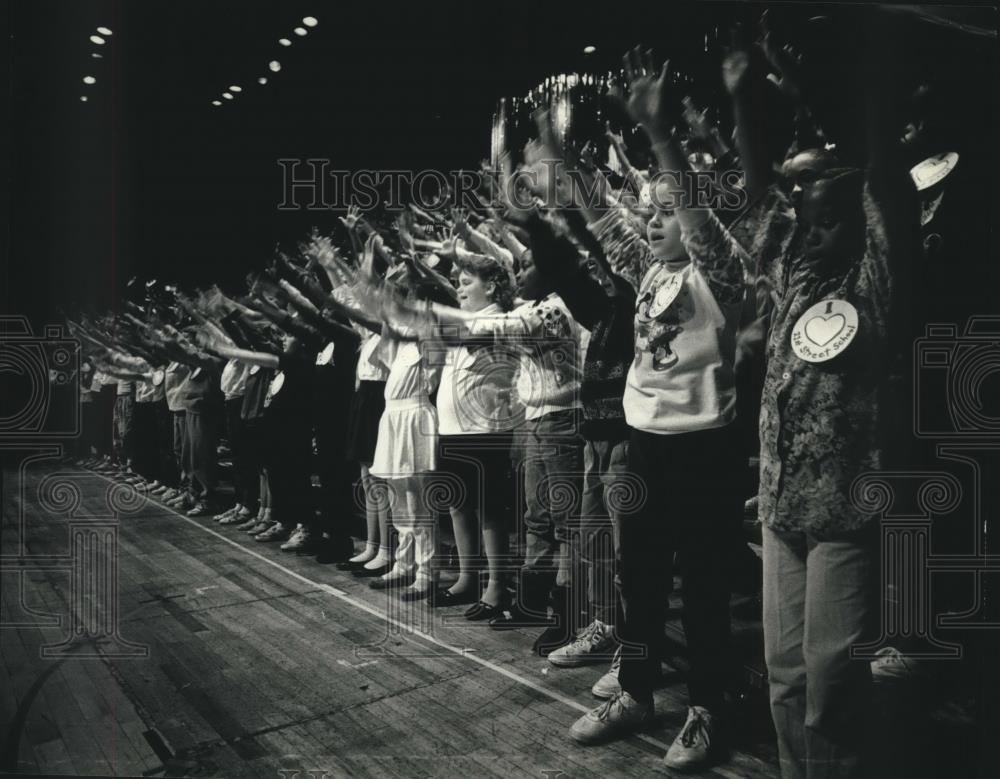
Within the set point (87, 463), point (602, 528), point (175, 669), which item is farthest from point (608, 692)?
point (87, 463)

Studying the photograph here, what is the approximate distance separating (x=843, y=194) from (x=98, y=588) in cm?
432

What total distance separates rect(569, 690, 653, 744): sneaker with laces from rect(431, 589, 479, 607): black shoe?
150 cm

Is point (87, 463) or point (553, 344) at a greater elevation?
point (553, 344)

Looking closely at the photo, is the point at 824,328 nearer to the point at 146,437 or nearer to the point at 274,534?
the point at 274,534

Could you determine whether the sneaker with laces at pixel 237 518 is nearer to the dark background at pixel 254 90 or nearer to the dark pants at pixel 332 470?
the dark pants at pixel 332 470

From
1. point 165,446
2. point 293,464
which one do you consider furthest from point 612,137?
point 165,446

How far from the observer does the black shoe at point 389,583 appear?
13.5 feet

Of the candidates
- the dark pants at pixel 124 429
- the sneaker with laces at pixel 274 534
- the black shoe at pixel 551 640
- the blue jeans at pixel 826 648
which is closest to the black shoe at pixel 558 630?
the black shoe at pixel 551 640

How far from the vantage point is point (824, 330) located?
1.76 m

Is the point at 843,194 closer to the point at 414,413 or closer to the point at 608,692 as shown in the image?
the point at 608,692

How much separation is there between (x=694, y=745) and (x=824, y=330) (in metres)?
1.31

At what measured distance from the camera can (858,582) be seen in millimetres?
1672

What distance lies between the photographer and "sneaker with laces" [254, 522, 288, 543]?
550 cm

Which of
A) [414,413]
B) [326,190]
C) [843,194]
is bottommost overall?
[414,413]
